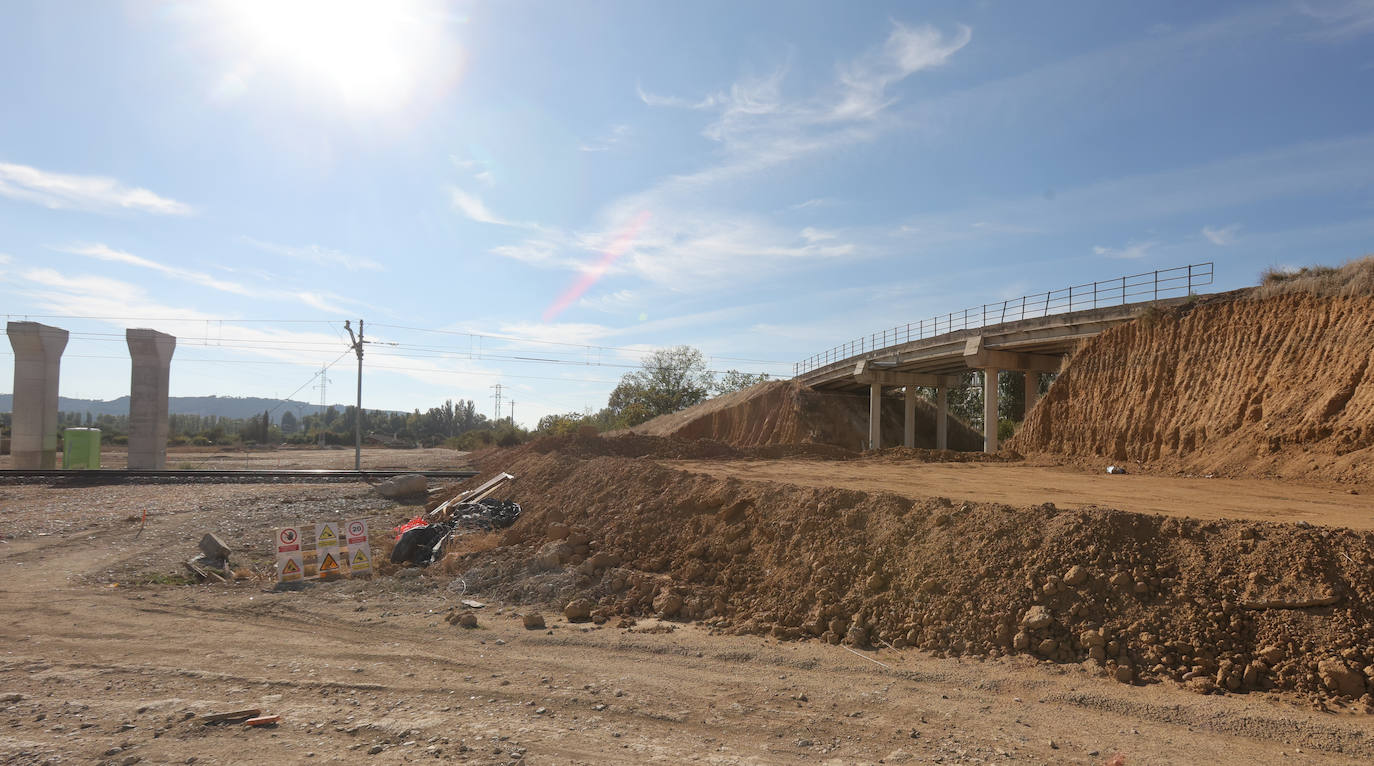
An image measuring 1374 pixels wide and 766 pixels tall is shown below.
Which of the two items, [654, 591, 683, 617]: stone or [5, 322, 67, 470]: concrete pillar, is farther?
[5, 322, 67, 470]: concrete pillar

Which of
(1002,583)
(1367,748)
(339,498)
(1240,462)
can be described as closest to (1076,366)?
(1240,462)

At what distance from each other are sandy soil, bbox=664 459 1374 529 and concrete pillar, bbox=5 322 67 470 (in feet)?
112

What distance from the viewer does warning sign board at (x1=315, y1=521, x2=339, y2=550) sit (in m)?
12.3

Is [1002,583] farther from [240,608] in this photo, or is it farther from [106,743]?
[240,608]

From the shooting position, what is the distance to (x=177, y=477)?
90.4 ft

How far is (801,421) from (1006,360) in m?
19.7

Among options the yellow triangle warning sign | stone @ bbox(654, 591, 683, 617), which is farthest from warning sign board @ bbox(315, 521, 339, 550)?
stone @ bbox(654, 591, 683, 617)

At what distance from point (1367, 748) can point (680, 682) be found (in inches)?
207

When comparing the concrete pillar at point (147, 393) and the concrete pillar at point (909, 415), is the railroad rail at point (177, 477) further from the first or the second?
the concrete pillar at point (909, 415)

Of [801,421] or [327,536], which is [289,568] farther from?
[801,421]

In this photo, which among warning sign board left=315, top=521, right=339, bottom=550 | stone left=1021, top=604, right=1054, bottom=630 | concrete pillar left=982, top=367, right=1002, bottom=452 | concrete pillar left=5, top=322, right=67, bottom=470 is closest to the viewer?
stone left=1021, top=604, right=1054, bottom=630

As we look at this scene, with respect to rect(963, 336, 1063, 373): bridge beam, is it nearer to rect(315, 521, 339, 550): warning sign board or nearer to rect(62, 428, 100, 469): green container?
rect(315, 521, 339, 550): warning sign board

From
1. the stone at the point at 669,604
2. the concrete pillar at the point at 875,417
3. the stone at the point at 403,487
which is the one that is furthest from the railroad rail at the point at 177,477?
the concrete pillar at the point at 875,417

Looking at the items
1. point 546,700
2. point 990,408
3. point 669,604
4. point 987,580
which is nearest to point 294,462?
point 990,408
